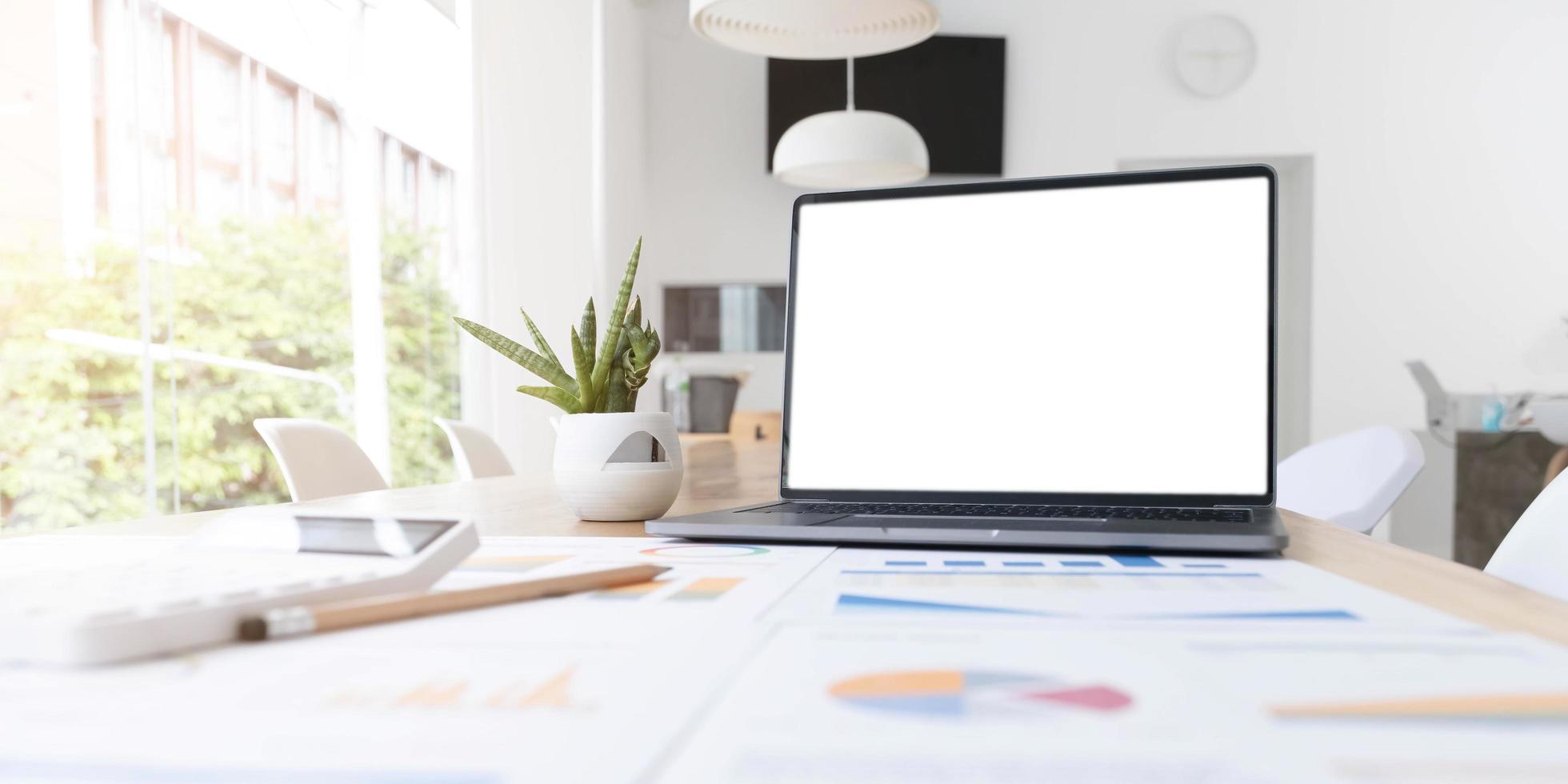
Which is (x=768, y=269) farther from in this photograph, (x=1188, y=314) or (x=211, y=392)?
(x=1188, y=314)

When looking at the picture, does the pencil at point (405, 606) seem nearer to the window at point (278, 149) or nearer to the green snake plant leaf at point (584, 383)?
the green snake plant leaf at point (584, 383)

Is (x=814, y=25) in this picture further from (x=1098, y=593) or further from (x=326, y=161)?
(x=326, y=161)

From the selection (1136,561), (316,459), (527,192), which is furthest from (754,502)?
(527,192)

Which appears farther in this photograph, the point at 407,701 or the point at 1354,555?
the point at 1354,555

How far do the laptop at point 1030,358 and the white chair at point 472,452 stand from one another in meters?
1.37

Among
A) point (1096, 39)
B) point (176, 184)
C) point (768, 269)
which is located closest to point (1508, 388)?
point (1096, 39)

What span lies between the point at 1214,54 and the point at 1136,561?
569cm

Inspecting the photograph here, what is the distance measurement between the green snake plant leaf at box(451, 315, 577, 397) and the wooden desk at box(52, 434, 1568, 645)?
117 mm

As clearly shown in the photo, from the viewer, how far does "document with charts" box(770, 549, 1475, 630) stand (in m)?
0.45

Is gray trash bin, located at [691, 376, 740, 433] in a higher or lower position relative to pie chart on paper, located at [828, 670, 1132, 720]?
lower

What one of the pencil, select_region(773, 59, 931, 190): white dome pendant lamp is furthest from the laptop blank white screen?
select_region(773, 59, 931, 190): white dome pendant lamp

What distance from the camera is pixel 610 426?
2.82ft

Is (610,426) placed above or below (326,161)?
below

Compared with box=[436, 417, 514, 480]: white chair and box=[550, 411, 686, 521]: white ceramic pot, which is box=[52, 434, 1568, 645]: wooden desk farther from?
box=[436, 417, 514, 480]: white chair
